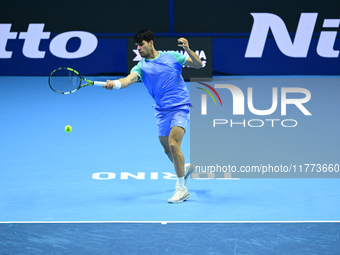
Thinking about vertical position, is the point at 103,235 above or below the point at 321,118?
below

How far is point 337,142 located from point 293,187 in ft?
8.08

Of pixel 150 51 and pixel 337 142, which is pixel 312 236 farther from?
pixel 337 142

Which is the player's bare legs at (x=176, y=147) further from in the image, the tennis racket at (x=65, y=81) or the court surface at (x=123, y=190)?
the tennis racket at (x=65, y=81)

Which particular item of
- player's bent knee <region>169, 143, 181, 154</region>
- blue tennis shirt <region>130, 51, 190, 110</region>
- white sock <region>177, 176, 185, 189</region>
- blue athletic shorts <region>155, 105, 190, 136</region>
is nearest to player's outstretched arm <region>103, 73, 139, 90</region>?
blue tennis shirt <region>130, 51, 190, 110</region>

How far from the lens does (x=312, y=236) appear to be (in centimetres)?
467

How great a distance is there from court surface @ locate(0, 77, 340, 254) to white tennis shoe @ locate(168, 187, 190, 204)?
71 millimetres

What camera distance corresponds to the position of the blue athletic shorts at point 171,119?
5789mm

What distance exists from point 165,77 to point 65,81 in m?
1.16

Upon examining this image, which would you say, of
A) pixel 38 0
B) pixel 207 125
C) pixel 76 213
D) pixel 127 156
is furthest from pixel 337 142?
pixel 38 0

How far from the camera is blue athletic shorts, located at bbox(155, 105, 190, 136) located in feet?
19.0

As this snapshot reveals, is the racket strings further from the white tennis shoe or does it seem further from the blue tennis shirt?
the white tennis shoe

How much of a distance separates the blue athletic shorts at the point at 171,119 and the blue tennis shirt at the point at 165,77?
57mm

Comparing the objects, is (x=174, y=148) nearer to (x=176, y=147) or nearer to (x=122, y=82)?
(x=176, y=147)

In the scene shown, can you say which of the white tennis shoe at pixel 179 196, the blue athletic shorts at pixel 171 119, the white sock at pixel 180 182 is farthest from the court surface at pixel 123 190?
the blue athletic shorts at pixel 171 119
